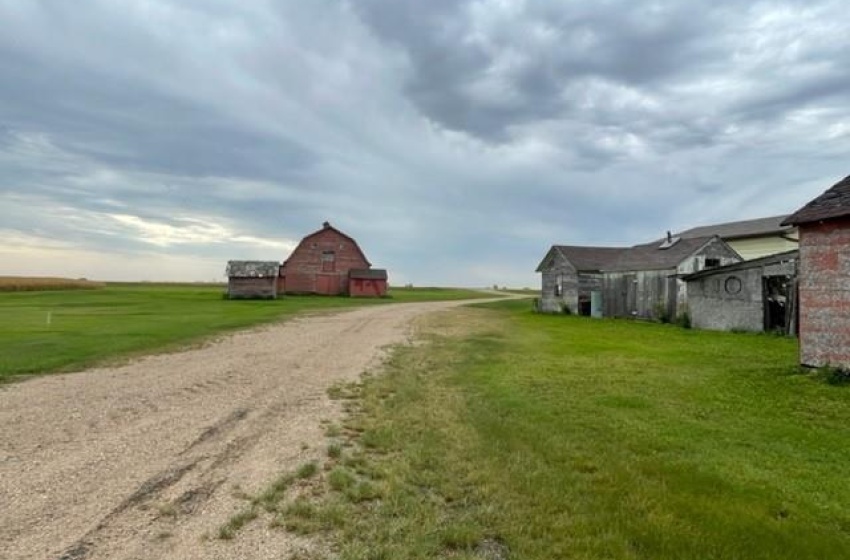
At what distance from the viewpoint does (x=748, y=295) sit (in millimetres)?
24859

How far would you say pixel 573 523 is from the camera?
15.8 ft

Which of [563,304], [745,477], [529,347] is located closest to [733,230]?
[563,304]

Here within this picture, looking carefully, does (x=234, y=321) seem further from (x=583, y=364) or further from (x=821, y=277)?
(x=821, y=277)

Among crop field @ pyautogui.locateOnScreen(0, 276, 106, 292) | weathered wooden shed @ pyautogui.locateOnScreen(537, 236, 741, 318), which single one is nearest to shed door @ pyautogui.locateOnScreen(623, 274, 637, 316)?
weathered wooden shed @ pyautogui.locateOnScreen(537, 236, 741, 318)

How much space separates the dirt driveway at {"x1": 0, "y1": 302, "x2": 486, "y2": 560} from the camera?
437cm

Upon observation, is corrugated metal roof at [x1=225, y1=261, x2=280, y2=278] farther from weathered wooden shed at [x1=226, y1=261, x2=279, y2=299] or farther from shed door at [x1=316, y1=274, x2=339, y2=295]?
shed door at [x1=316, y1=274, x2=339, y2=295]

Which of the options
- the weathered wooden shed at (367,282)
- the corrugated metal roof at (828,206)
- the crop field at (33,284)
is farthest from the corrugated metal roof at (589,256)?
the crop field at (33,284)

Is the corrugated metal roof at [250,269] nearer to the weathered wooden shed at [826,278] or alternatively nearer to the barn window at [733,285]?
the barn window at [733,285]

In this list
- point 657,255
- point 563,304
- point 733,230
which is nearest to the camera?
point 657,255

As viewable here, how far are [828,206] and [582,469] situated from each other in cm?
1063

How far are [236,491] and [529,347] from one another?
14416 millimetres

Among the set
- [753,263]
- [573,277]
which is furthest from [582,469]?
[573,277]

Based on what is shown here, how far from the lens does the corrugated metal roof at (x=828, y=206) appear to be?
12.5 metres

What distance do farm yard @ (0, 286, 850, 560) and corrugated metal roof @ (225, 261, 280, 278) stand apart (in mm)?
44391
